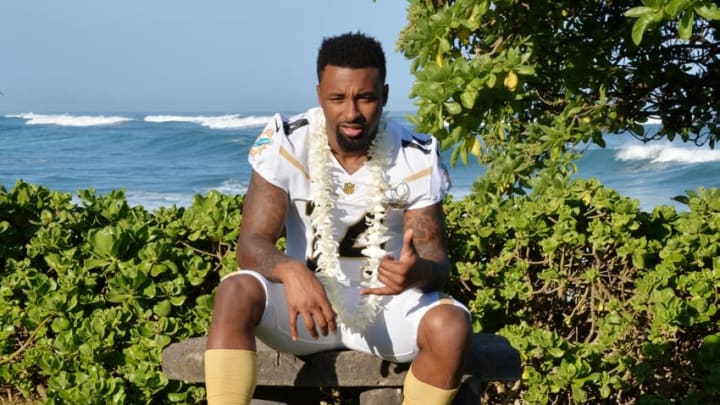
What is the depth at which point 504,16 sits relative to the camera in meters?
4.81

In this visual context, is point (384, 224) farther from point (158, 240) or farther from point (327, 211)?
point (158, 240)

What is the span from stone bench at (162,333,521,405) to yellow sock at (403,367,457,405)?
21 cm

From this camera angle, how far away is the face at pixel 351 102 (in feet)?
9.83

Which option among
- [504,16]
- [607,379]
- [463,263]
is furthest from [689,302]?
[504,16]

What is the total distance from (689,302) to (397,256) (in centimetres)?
154

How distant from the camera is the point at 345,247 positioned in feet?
10.4

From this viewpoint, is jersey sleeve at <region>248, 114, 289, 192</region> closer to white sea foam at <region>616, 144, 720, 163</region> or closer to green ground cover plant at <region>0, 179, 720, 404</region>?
green ground cover plant at <region>0, 179, 720, 404</region>

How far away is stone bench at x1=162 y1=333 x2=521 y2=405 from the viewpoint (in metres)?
2.96

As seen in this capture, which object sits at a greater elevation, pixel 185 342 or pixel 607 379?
pixel 185 342

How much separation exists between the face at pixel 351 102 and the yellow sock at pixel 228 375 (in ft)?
2.83

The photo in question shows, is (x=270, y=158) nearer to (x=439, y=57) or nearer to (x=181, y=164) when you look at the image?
(x=439, y=57)

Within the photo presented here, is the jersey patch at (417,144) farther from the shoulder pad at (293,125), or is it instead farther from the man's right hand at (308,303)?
the man's right hand at (308,303)

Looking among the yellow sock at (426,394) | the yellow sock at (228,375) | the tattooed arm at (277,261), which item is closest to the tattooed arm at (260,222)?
the tattooed arm at (277,261)

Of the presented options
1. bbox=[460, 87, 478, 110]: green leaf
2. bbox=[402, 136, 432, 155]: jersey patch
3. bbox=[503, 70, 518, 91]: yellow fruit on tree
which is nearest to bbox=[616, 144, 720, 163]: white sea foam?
bbox=[503, 70, 518, 91]: yellow fruit on tree
